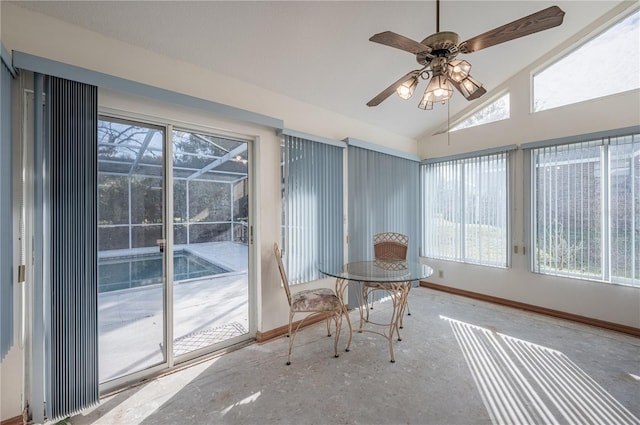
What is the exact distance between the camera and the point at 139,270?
2176 mm

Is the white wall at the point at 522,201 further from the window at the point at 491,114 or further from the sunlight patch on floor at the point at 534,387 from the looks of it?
the sunlight patch on floor at the point at 534,387

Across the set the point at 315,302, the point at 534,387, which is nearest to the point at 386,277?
the point at 315,302

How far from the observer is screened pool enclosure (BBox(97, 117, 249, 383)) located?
2066 millimetres

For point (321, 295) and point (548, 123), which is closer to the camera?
point (321, 295)

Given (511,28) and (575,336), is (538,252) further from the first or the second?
(511,28)

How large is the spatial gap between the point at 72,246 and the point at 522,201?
4.73 metres

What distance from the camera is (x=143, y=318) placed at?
2.26 m

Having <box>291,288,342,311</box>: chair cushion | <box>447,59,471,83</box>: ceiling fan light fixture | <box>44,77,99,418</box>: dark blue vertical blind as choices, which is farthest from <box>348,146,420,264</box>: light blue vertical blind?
<box>44,77,99,418</box>: dark blue vertical blind

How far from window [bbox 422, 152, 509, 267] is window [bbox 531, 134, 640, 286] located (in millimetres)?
389

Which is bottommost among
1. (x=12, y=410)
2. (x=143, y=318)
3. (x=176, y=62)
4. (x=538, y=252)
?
(x=12, y=410)

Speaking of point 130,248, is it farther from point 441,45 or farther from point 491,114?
point 491,114

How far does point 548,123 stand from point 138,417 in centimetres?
503

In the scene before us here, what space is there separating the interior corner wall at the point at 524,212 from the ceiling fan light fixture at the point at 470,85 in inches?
91.7

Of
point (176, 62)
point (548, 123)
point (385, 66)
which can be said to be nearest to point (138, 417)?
point (176, 62)
